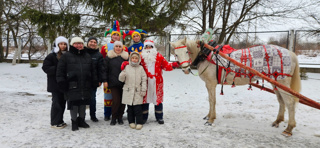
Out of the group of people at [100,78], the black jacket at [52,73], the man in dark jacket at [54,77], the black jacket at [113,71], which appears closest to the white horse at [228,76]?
the group of people at [100,78]

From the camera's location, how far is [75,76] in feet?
11.2

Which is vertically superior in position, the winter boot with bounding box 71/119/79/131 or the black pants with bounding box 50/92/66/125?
the black pants with bounding box 50/92/66/125

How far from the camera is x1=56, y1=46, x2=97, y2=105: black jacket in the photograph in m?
3.39

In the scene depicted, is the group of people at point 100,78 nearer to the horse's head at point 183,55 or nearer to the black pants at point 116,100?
the black pants at point 116,100

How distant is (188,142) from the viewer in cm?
317

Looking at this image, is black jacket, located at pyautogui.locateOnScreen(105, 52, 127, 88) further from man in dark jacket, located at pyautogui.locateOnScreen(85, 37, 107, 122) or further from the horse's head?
the horse's head

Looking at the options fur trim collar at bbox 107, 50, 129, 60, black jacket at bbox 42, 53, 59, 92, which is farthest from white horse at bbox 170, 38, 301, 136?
black jacket at bbox 42, 53, 59, 92

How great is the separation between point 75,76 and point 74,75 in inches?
1.0

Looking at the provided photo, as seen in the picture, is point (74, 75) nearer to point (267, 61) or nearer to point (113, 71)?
point (113, 71)

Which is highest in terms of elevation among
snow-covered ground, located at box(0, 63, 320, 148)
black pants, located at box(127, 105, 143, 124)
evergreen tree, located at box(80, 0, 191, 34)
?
evergreen tree, located at box(80, 0, 191, 34)

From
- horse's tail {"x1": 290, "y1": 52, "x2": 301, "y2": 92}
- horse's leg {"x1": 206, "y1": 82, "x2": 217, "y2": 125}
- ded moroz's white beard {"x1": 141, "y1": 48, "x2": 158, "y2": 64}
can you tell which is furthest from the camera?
horse's leg {"x1": 206, "y1": 82, "x2": 217, "y2": 125}

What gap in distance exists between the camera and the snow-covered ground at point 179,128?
3129 mm

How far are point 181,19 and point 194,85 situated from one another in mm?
3653

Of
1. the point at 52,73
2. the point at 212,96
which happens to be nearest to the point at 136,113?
the point at 212,96
